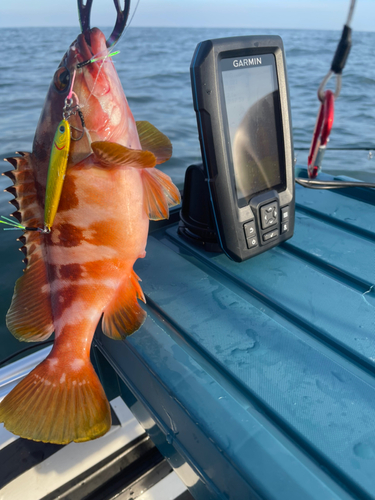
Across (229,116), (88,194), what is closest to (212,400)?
(88,194)

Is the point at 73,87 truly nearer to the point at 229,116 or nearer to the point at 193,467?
the point at 229,116

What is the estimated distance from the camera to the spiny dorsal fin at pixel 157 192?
92 centimetres

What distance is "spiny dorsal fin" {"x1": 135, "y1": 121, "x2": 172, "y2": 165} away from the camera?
3.13 ft

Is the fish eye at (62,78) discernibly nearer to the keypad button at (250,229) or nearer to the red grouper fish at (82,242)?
the red grouper fish at (82,242)

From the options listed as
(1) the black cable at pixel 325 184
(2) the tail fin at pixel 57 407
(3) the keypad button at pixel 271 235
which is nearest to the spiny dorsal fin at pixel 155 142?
(3) the keypad button at pixel 271 235

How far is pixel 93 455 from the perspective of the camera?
43.9 inches

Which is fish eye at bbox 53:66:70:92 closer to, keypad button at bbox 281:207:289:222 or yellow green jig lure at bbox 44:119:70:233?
yellow green jig lure at bbox 44:119:70:233

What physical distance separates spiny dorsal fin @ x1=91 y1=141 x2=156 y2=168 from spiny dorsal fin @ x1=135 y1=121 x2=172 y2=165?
11cm

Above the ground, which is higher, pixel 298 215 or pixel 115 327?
pixel 115 327

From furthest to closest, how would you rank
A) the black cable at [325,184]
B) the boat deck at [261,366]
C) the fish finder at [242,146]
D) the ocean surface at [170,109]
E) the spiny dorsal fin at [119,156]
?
the ocean surface at [170,109] → the black cable at [325,184] → the fish finder at [242,146] → the spiny dorsal fin at [119,156] → the boat deck at [261,366]

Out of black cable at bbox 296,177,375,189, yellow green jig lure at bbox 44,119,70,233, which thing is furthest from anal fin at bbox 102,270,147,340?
black cable at bbox 296,177,375,189

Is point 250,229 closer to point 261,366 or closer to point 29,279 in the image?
point 261,366

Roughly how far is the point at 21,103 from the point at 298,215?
237 inches

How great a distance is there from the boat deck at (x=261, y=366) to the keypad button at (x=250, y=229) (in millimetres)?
98
